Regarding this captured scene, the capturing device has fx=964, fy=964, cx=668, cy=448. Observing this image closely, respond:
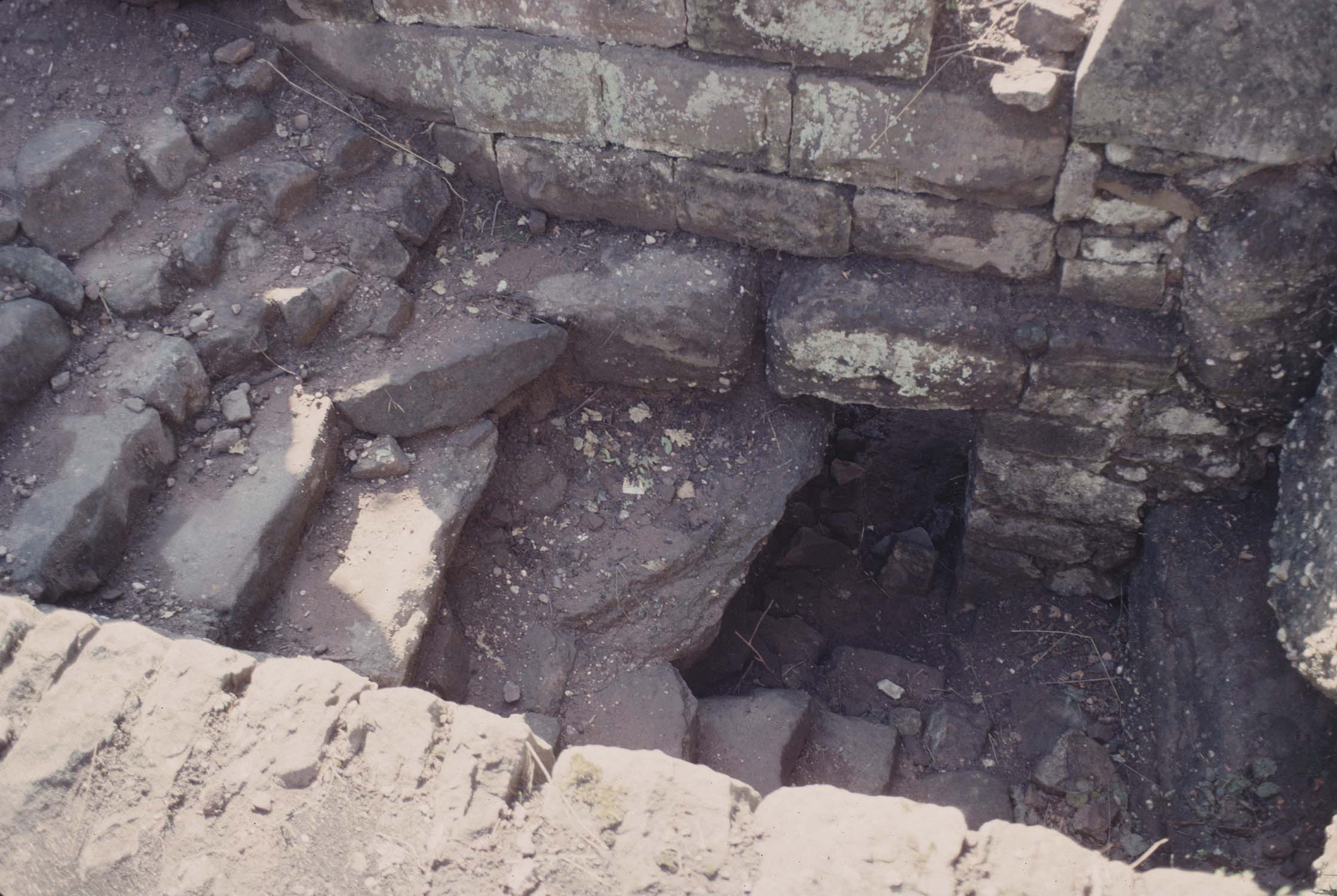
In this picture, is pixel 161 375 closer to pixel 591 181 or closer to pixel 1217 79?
pixel 591 181

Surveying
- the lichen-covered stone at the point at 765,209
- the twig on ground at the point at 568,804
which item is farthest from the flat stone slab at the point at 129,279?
the twig on ground at the point at 568,804

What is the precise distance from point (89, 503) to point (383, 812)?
1.37 m

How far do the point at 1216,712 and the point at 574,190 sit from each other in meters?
2.81

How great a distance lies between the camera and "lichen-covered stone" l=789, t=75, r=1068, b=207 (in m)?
2.87

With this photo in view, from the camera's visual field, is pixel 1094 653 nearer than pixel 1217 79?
No

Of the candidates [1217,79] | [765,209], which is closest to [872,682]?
[765,209]

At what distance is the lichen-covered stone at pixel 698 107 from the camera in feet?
10.2

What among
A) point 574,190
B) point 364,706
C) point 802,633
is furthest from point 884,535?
point 364,706

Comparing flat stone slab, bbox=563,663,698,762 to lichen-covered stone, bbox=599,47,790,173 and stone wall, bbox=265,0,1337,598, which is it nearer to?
stone wall, bbox=265,0,1337,598

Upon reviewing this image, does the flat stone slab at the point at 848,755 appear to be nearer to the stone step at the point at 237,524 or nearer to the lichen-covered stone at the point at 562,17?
the stone step at the point at 237,524

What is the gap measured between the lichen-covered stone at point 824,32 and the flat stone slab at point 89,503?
7.05 ft

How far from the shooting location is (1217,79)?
2.58 m

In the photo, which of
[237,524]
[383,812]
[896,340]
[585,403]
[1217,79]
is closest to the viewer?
[383,812]

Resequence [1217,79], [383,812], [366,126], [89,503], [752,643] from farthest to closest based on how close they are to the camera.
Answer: [752,643] < [366,126] < [89,503] < [1217,79] < [383,812]
